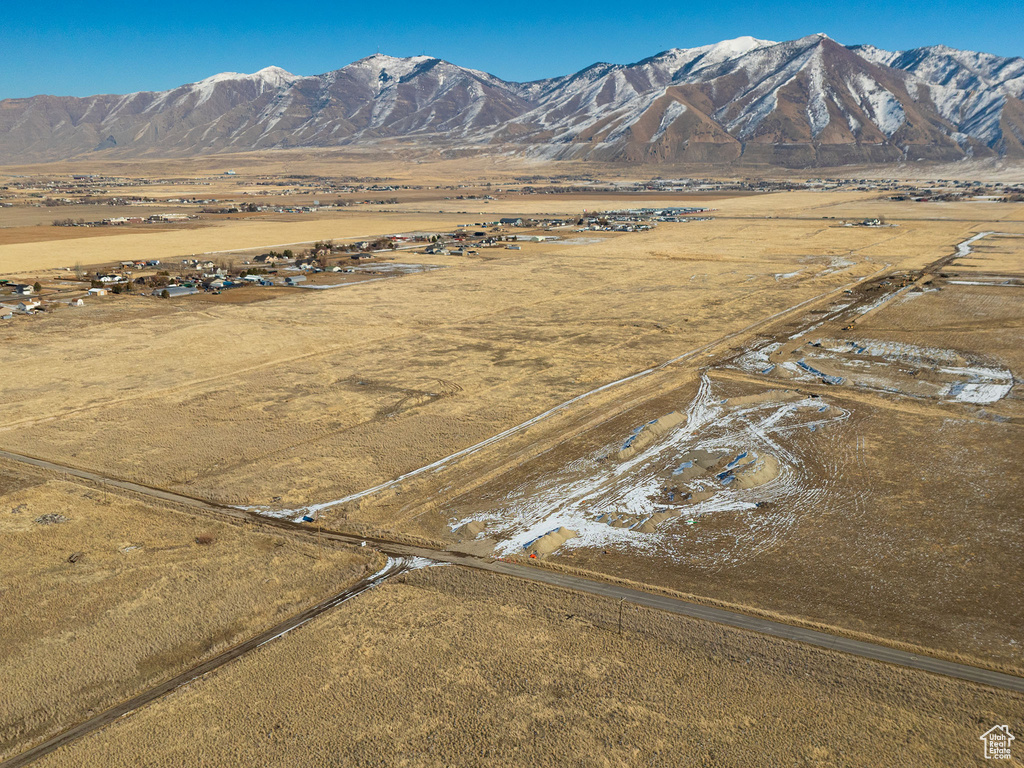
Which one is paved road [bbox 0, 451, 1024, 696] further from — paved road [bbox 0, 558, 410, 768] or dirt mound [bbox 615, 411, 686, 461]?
dirt mound [bbox 615, 411, 686, 461]

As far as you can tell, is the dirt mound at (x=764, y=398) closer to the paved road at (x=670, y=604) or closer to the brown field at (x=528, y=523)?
the brown field at (x=528, y=523)

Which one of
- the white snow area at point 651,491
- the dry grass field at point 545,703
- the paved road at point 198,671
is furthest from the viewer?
the white snow area at point 651,491

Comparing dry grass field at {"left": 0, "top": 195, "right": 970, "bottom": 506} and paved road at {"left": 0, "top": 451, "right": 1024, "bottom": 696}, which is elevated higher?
dry grass field at {"left": 0, "top": 195, "right": 970, "bottom": 506}

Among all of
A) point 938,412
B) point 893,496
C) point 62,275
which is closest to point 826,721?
point 893,496

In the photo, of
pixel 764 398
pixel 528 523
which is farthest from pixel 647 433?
pixel 528 523

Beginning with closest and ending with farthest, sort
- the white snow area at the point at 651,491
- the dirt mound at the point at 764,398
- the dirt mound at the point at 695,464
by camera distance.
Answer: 1. the white snow area at the point at 651,491
2. the dirt mound at the point at 695,464
3. the dirt mound at the point at 764,398

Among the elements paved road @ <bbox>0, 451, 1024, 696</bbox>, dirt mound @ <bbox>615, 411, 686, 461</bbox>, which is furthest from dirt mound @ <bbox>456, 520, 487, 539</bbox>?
dirt mound @ <bbox>615, 411, 686, 461</bbox>

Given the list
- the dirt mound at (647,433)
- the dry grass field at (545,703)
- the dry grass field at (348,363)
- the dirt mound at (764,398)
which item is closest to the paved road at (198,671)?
the dry grass field at (545,703)
